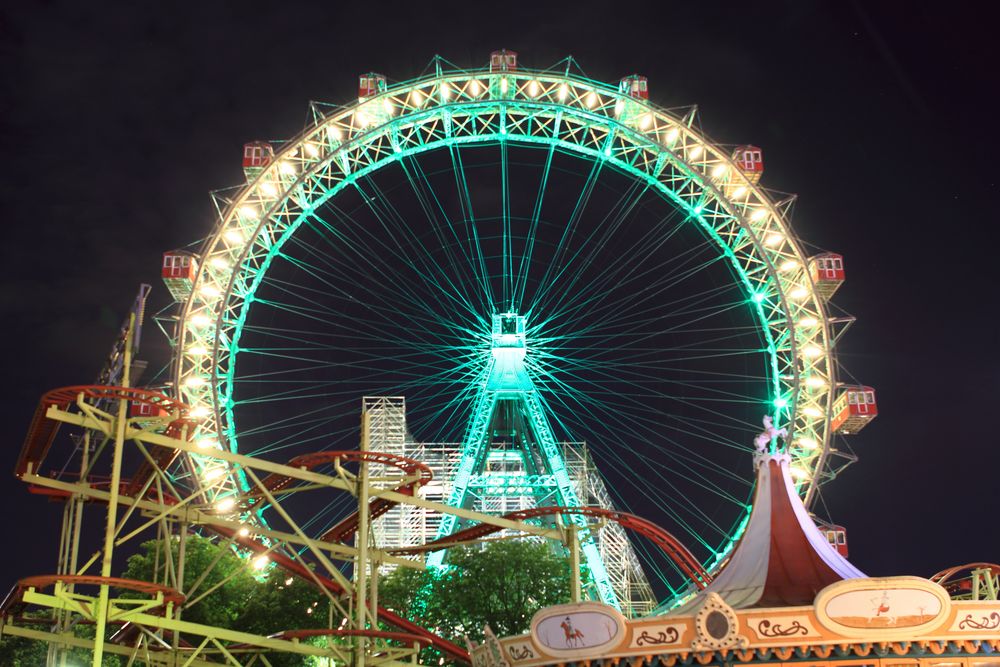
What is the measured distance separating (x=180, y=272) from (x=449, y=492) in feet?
52.4

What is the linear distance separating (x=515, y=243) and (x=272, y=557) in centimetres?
1433

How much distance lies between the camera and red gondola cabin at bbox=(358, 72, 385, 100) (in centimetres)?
3600

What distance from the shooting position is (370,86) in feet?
118

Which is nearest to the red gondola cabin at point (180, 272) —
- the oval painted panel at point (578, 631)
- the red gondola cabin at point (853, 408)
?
the red gondola cabin at point (853, 408)

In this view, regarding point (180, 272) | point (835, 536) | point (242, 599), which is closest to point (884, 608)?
point (835, 536)

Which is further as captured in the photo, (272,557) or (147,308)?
(147,308)

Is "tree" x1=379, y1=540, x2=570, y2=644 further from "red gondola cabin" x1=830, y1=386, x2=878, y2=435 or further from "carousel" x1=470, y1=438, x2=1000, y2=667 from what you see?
"carousel" x1=470, y1=438, x2=1000, y2=667

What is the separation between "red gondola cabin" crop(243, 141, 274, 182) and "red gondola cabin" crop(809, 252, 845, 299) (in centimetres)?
1707

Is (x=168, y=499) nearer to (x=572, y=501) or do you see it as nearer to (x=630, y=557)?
(x=572, y=501)

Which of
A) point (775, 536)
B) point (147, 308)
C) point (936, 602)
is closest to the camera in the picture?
point (936, 602)

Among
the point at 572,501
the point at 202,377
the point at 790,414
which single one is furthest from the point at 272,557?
the point at 790,414

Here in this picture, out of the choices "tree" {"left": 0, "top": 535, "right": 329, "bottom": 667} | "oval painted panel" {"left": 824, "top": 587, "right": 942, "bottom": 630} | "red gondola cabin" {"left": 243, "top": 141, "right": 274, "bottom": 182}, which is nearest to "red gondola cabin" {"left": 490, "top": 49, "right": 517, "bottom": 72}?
"red gondola cabin" {"left": 243, "top": 141, "right": 274, "bottom": 182}

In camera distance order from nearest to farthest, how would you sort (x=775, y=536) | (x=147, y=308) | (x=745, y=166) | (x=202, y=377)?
(x=775, y=536) → (x=202, y=377) → (x=745, y=166) → (x=147, y=308)

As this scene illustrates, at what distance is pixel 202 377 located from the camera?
112 feet
